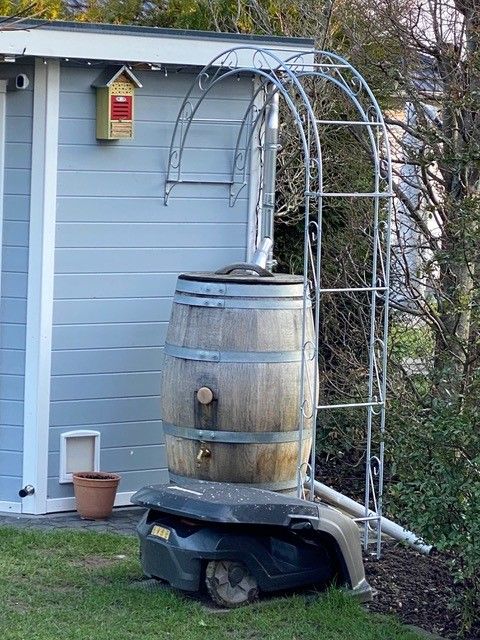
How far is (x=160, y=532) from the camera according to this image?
5594mm

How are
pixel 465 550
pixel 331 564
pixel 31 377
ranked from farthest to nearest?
pixel 31 377 → pixel 331 564 → pixel 465 550

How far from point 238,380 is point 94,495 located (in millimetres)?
1276

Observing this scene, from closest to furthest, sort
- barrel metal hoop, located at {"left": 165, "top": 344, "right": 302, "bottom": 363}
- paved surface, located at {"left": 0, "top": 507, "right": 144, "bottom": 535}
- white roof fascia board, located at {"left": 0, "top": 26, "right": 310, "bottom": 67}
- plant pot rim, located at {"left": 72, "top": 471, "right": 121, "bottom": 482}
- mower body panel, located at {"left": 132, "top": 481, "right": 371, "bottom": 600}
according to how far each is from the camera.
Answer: mower body panel, located at {"left": 132, "top": 481, "right": 371, "bottom": 600}
barrel metal hoop, located at {"left": 165, "top": 344, "right": 302, "bottom": 363}
white roof fascia board, located at {"left": 0, "top": 26, "right": 310, "bottom": 67}
paved surface, located at {"left": 0, "top": 507, "right": 144, "bottom": 535}
plant pot rim, located at {"left": 72, "top": 471, "right": 121, "bottom": 482}

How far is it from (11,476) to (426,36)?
379 centimetres

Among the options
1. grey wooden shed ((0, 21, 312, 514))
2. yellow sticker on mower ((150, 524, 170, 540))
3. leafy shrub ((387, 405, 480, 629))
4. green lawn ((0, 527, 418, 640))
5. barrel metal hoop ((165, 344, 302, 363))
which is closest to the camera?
leafy shrub ((387, 405, 480, 629))

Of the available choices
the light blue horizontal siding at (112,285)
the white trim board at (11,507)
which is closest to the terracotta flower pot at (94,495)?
the white trim board at (11,507)

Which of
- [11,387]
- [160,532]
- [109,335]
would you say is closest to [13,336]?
[11,387]

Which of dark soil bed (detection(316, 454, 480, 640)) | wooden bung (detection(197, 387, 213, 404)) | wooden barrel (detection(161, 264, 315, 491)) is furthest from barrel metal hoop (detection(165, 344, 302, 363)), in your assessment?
dark soil bed (detection(316, 454, 480, 640))

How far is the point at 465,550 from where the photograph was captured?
5.05m

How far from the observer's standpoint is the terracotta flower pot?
7.13 m

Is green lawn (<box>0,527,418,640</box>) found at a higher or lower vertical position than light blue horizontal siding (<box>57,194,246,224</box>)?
lower

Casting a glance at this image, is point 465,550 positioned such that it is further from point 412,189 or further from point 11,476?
point 412,189

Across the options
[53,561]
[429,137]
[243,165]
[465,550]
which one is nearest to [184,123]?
[243,165]

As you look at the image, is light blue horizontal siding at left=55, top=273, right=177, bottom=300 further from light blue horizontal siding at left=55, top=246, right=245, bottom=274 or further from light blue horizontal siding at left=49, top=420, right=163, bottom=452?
light blue horizontal siding at left=49, top=420, right=163, bottom=452
